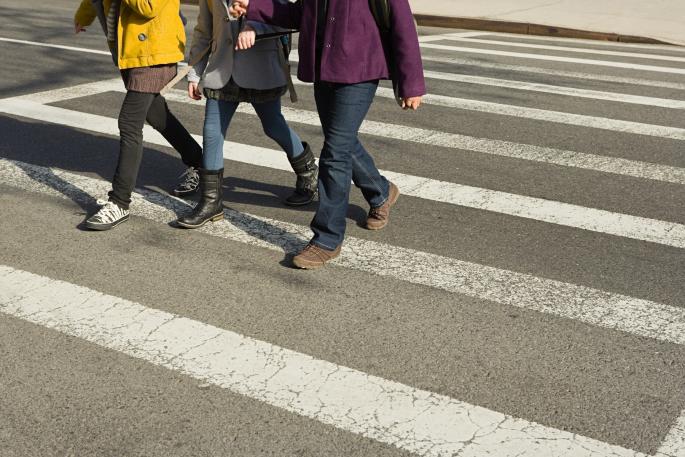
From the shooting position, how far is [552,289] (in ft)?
15.5

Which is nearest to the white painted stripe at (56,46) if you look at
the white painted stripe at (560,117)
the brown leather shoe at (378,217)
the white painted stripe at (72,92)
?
the white painted stripe at (72,92)

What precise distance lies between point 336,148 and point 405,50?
1.83 feet

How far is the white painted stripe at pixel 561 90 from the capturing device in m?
9.09

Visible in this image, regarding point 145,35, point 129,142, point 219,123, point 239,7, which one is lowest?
point 129,142

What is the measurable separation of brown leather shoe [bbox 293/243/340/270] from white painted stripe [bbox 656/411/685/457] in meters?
1.96

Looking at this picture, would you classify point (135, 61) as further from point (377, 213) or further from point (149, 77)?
point (377, 213)

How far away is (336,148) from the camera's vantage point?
489 cm

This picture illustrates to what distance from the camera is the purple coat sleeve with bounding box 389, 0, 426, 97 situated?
187 inches

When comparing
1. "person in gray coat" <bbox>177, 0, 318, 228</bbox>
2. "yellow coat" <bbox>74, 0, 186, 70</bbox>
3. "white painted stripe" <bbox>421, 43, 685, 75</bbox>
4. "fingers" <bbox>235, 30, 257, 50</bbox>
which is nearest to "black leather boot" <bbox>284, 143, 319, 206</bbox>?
"person in gray coat" <bbox>177, 0, 318, 228</bbox>

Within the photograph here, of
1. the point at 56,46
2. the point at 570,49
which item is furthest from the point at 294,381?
the point at 570,49

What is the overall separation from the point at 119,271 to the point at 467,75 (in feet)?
20.4

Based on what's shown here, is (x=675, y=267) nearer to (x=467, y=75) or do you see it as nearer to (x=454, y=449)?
(x=454, y=449)

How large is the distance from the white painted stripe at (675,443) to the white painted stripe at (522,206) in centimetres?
204

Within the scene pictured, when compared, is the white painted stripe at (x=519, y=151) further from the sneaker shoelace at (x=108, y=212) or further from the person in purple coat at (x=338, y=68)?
the sneaker shoelace at (x=108, y=212)
